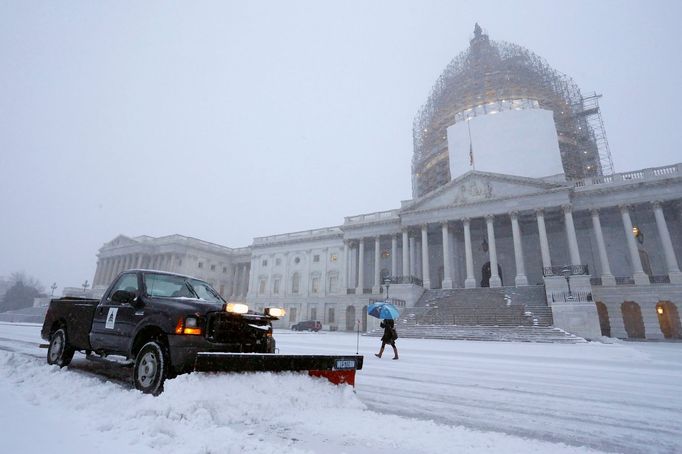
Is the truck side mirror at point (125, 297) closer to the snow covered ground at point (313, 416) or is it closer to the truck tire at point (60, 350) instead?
the snow covered ground at point (313, 416)

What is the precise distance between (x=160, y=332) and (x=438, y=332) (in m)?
19.7

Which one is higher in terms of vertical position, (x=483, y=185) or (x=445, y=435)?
(x=483, y=185)

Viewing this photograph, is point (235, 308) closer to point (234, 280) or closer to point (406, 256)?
point (406, 256)

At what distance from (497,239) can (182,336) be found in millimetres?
37178

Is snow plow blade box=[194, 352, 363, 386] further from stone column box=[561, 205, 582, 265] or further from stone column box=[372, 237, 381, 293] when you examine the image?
stone column box=[372, 237, 381, 293]

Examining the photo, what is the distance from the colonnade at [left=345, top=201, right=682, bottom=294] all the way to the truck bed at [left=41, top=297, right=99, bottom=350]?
2838 cm

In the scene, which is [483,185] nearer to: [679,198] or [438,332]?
[679,198]

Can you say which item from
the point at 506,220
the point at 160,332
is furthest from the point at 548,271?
the point at 160,332

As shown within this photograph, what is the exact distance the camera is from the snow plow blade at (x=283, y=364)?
3.55 meters

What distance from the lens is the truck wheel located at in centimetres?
411

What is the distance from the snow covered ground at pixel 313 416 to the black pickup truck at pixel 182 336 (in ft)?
0.72

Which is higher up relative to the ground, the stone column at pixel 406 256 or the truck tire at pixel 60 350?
the stone column at pixel 406 256

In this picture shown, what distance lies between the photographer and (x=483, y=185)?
32.7m

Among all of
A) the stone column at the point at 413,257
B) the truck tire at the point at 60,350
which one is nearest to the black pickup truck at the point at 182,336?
the truck tire at the point at 60,350
